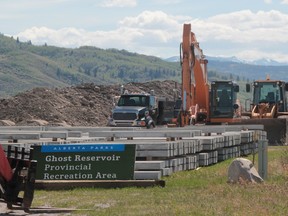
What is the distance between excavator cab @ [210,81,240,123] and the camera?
45.6m

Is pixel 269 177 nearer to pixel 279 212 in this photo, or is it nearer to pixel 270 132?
pixel 279 212

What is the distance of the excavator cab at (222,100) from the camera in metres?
45.6

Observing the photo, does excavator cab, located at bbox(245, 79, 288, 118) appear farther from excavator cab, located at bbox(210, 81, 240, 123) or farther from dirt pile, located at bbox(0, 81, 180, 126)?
dirt pile, located at bbox(0, 81, 180, 126)

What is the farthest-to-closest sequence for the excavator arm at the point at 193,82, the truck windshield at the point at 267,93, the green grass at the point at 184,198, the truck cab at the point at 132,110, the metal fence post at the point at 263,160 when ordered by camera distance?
the truck windshield at the point at 267,93 < the truck cab at the point at 132,110 < the excavator arm at the point at 193,82 < the metal fence post at the point at 263,160 < the green grass at the point at 184,198

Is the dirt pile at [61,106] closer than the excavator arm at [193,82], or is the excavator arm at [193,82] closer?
the excavator arm at [193,82]

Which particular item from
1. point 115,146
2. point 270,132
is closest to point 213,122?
point 270,132

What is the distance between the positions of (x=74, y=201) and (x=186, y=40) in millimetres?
26218

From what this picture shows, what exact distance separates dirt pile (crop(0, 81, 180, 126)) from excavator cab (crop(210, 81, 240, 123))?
13.4 m

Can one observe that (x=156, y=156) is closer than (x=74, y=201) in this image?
No

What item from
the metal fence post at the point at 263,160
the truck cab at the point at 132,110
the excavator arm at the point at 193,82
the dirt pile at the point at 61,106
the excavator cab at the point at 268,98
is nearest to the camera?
the metal fence post at the point at 263,160

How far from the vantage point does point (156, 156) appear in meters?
21.9

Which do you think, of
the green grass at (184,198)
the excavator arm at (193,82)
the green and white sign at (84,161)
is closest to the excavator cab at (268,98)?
the excavator arm at (193,82)

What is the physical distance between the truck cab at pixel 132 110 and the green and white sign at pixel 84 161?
25115mm

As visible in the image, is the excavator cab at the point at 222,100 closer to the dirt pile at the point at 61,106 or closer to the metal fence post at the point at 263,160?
the dirt pile at the point at 61,106
